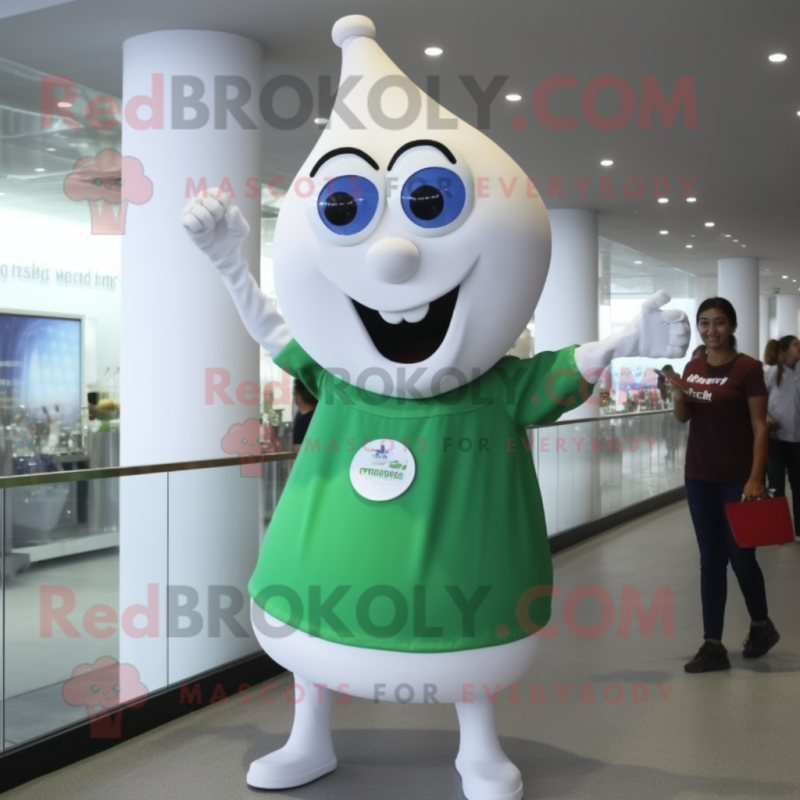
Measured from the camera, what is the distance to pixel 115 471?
3.78 metres

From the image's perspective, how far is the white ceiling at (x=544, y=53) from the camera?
15.0 feet

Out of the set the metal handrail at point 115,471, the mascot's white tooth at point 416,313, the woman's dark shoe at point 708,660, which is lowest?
the woman's dark shoe at point 708,660

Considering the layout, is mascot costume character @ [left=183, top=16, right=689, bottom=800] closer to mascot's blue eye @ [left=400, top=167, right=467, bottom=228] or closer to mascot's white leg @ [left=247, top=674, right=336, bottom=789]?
mascot's blue eye @ [left=400, top=167, right=467, bottom=228]

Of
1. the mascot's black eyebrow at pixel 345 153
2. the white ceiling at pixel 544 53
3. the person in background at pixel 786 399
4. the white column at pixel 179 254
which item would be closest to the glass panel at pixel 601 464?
the person in background at pixel 786 399

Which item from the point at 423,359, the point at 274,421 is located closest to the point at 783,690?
the point at 423,359

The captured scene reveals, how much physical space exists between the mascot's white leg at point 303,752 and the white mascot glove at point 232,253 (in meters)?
1.07

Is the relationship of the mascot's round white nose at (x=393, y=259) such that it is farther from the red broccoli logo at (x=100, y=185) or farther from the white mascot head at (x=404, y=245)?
the red broccoli logo at (x=100, y=185)

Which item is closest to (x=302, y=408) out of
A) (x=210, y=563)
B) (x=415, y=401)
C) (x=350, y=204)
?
(x=210, y=563)

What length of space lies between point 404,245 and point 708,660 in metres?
2.60

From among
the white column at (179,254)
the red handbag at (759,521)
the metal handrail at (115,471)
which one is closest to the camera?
the metal handrail at (115,471)

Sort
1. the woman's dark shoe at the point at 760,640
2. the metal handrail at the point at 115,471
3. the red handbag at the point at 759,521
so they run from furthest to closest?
the woman's dark shoe at the point at 760,640, the red handbag at the point at 759,521, the metal handrail at the point at 115,471

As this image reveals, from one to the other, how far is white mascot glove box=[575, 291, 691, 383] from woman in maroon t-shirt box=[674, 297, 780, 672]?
4.60 ft

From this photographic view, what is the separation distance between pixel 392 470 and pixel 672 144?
5.06 metres

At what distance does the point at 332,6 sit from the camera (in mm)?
4473
